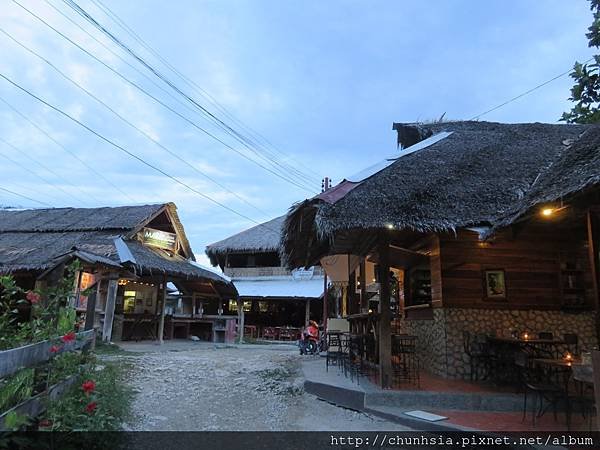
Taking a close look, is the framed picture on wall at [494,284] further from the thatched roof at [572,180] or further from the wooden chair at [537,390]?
the thatched roof at [572,180]

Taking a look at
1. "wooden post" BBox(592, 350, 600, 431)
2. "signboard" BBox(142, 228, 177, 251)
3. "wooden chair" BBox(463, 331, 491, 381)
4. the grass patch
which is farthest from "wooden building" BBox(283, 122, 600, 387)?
"signboard" BBox(142, 228, 177, 251)

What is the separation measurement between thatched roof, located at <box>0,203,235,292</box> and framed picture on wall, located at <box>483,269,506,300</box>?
912 cm

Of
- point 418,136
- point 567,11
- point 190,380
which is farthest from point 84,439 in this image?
point 567,11

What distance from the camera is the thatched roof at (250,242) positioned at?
2416cm

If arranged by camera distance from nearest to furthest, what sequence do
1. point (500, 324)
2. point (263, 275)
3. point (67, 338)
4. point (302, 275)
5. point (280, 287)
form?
point (67, 338) → point (500, 324) → point (280, 287) → point (302, 275) → point (263, 275)

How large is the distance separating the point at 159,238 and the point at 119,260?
448cm

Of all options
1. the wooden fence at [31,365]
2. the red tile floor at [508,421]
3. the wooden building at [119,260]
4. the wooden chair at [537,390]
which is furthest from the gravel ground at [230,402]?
the wooden building at [119,260]

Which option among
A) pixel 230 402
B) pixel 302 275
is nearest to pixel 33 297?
pixel 230 402

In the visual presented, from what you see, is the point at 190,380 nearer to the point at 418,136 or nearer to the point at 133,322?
the point at 418,136

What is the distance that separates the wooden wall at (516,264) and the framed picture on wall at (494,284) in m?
0.07

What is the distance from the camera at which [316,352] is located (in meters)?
13.6

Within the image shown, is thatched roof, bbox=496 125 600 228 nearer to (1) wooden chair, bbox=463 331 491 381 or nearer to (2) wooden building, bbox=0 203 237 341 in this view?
(1) wooden chair, bbox=463 331 491 381

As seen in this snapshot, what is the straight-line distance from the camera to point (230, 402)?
6.36 m

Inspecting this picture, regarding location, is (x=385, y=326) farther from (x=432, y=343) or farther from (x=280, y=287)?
(x=280, y=287)
